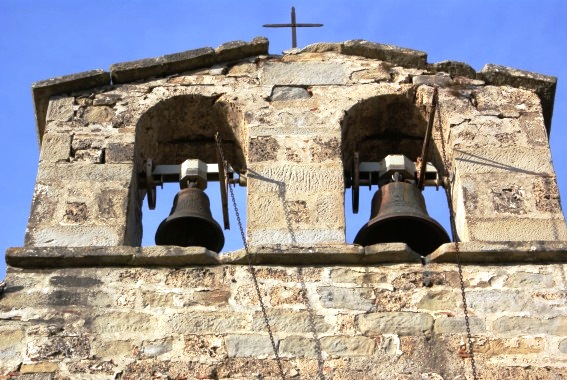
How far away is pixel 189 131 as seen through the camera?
9898 millimetres

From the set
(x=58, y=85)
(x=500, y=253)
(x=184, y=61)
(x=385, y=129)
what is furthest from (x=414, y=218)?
(x=58, y=85)

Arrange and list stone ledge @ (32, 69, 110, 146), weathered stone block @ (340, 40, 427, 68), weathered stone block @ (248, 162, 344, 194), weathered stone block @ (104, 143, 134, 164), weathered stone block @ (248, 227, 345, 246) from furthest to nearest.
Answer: weathered stone block @ (340, 40, 427, 68) → stone ledge @ (32, 69, 110, 146) → weathered stone block @ (104, 143, 134, 164) → weathered stone block @ (248, 162, 344, 194) → weathered stone block @ (248, 227, 345, 246)

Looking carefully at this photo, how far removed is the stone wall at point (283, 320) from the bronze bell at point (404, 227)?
21.0 inches

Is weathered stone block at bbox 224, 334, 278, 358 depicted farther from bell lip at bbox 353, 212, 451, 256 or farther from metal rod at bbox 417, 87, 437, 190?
metal rod at bbox 417, 87, 437, 190

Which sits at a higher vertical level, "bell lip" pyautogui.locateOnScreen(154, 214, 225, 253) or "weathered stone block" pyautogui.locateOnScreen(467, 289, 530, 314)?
"bell lip" pyautogui.locateOnScreen(154, 214, 225, 253)

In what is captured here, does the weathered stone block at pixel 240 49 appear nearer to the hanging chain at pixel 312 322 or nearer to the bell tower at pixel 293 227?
the bell tower at pixel 293 227

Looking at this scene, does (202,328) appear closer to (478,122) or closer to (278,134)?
(278,134)

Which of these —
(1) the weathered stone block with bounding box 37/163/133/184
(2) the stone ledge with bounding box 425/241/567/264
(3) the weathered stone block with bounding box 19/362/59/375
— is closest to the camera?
(3) the weathered stone block with bounding box 19/362/59/375

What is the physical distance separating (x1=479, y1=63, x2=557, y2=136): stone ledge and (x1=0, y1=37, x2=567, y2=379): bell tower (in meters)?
0.01

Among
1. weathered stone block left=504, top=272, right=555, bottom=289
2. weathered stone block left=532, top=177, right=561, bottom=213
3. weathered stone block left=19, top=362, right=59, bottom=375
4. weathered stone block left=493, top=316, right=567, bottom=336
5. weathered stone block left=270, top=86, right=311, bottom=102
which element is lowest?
weathered stone block left=19, top=362, right=59, bottom=375

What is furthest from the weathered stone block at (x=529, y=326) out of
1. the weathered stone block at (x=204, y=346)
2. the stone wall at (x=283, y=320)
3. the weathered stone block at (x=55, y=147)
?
the weathered stone block at (x=55, y=147)

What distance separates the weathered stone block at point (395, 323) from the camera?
7988mm

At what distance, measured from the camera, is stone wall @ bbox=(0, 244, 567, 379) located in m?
7.79

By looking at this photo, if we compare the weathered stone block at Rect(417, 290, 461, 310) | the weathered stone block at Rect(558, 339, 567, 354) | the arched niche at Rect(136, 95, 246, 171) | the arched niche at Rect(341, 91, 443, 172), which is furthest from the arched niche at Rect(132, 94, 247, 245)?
the weathered stone block at Rect(558, 339, 567, 354)
